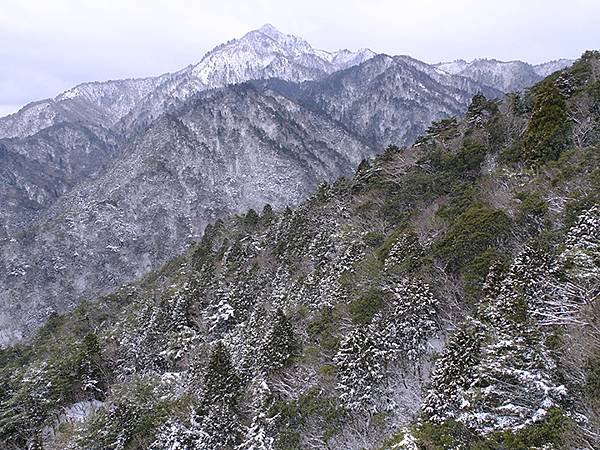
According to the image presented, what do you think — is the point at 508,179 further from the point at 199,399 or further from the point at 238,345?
the point at 199,399

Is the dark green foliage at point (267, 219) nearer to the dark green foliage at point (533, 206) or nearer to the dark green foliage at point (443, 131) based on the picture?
the dark green foliage at point (443, 131)

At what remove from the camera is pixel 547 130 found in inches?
1056

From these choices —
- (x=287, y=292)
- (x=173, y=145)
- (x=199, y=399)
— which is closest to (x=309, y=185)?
(x=173, y=145)

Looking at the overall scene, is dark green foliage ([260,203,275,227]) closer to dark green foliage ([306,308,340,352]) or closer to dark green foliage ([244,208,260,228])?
dark green foliage ([244,208,260,228])

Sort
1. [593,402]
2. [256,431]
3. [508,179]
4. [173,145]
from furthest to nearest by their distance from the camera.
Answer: [173,145] → [508,179] → [256,431] → [593,402]

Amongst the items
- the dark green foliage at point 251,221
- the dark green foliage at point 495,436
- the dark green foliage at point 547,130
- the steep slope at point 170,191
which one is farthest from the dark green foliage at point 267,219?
the steep slope at point 170,191

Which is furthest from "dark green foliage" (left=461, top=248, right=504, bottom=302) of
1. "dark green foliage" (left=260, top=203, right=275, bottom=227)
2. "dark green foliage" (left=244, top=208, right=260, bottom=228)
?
"dark green foliage" (left=244, top=208, right=260, bottom=228)

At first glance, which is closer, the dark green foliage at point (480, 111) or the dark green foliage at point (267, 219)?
the dark green foliage at point (480, 111)

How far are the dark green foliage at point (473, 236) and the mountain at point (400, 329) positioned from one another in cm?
8

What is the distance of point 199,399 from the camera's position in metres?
23.3

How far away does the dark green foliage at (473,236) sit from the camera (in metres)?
21.1

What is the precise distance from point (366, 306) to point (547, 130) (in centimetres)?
1536

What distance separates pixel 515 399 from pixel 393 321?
8.42 metres

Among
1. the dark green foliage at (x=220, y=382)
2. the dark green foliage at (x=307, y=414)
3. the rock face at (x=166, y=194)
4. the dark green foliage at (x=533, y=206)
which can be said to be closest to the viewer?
the dark green foliage at (x=307, y=414)
